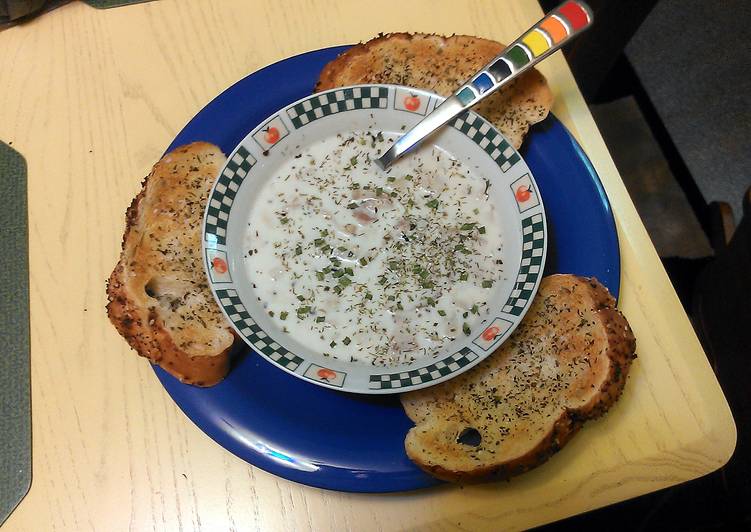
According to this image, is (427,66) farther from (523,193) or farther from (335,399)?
(335,399)

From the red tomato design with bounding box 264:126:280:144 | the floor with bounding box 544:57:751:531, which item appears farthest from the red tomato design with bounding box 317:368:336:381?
the floor with bounding box 544:57:751:531

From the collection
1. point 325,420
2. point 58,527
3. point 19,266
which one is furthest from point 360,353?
point 19,266

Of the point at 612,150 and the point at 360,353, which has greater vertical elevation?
the point at 360,353

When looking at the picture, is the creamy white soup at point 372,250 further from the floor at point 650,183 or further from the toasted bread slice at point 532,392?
the floor at point 650,183

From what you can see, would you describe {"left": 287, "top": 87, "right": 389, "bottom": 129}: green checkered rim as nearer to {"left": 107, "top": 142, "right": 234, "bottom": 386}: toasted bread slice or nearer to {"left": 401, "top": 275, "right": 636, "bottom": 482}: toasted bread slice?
{"left": 107, "top": 142, "right": 234, "bottom": 386}: toasted bread slice

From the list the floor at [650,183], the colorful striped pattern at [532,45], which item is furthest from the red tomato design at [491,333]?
the floor at [650,183]

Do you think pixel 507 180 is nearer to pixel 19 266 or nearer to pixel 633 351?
pixel 633 351
